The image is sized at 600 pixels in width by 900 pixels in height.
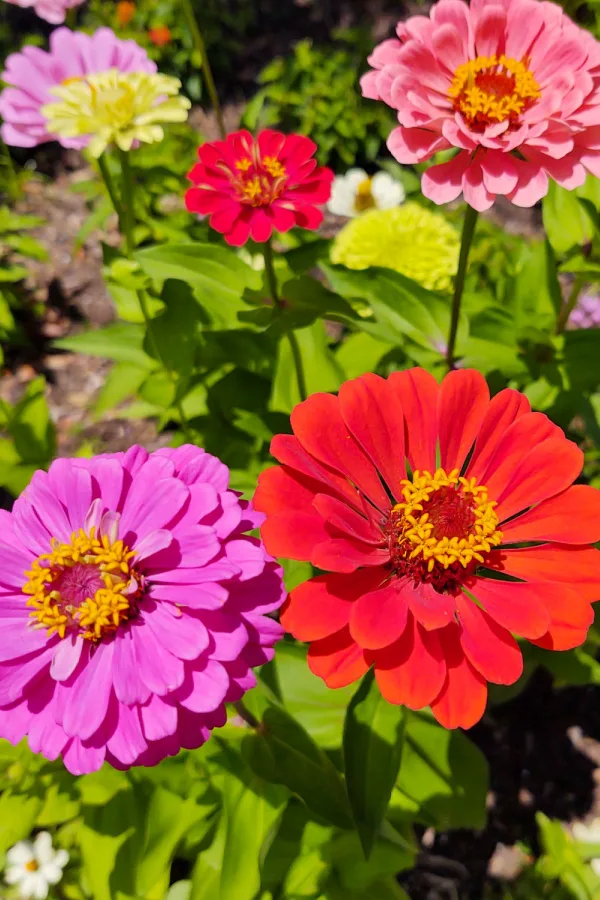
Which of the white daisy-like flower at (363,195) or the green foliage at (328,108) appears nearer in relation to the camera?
the white daisy-like flower at (363,195)

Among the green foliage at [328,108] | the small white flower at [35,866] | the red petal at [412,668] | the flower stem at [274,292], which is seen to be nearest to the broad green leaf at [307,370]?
the flower stem at [274,292]

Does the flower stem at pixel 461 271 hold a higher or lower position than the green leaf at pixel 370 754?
higher

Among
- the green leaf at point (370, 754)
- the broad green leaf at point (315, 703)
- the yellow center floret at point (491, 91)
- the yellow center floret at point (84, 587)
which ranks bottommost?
the broad green leaf at point (315, 703)

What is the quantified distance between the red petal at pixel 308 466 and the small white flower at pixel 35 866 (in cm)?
128

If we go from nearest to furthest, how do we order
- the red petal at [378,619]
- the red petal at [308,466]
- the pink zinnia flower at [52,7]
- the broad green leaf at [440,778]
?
the red petal at [378,619], the red petal at [308,466], the broad green leaf at [440,778], the pink zinnia flower at [52,7]

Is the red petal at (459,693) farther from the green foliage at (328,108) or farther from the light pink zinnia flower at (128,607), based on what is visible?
the green foliage at (328,108)

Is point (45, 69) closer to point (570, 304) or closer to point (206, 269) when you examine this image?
point (206, 269)

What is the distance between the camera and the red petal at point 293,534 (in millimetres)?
771

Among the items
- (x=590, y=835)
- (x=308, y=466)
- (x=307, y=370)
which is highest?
(x=308, y=466)

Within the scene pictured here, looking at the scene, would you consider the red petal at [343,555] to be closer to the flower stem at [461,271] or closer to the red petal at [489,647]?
the red petal at [489,647]

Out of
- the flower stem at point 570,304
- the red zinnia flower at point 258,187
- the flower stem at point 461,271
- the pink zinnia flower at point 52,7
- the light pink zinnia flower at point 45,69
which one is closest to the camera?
the flower stem at point 461,271

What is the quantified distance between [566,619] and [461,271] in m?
0.65

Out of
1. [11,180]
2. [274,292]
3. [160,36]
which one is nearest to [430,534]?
[274,292]

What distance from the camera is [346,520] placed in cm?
84
